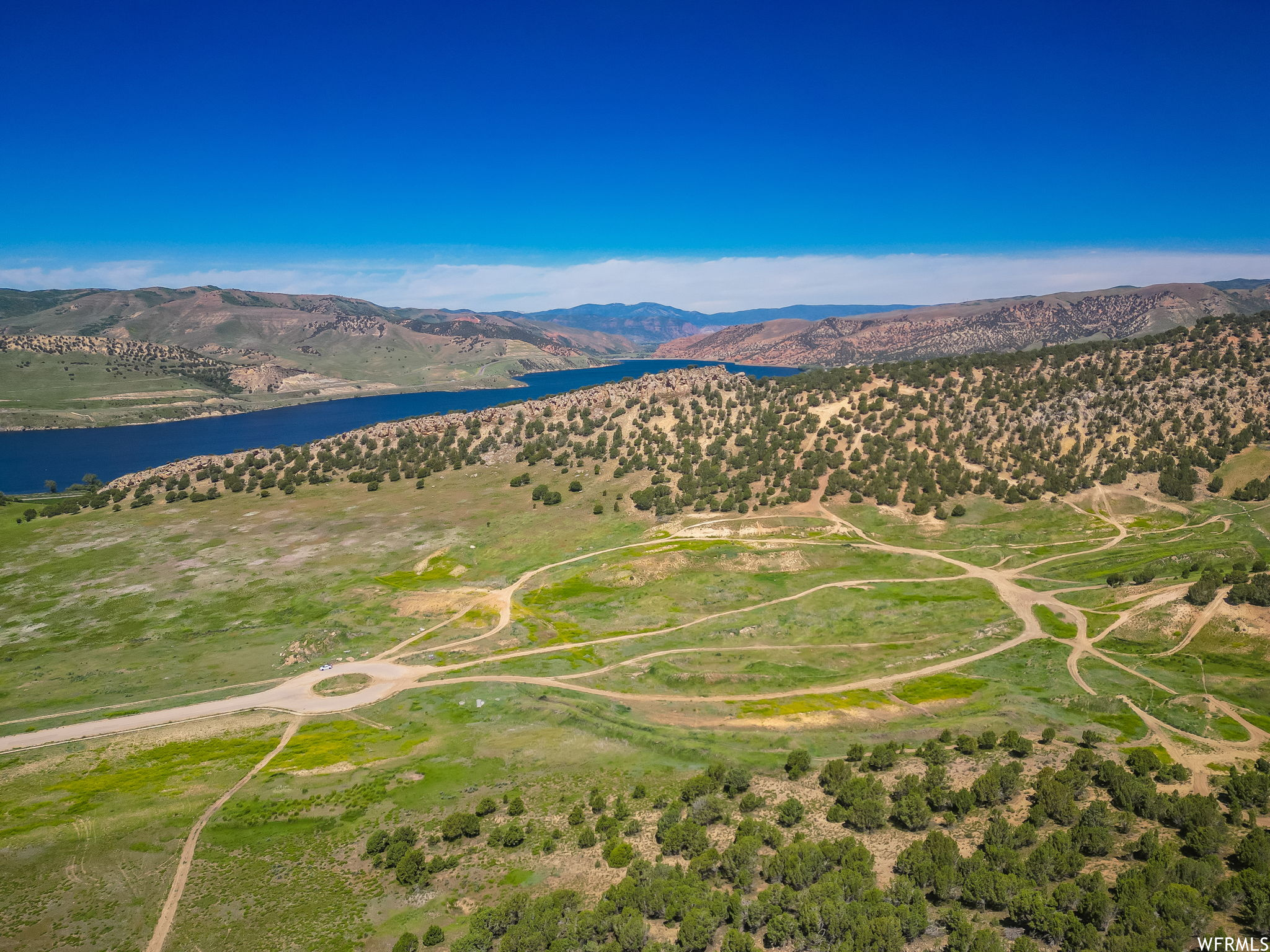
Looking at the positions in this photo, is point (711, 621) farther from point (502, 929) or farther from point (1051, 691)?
point (502, 929)

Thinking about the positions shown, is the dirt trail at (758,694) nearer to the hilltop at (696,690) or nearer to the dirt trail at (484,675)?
the dirt trail at (484,675)

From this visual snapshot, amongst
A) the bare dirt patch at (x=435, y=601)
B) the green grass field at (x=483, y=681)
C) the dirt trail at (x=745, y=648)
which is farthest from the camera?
the bare dirt patch at (x=435, y=601)

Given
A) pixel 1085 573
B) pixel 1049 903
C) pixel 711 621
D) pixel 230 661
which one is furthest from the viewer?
pixel 1085 573

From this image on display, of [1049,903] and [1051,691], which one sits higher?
[1049,903]

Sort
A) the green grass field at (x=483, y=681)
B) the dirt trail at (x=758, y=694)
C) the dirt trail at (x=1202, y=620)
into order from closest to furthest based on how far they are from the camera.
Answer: the green grass field at (x=483, y=681)
the dirt trail at (x=758, y=694)
the dirt trail at (x=1202, y=620)

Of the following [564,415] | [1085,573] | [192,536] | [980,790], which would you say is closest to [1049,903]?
[980,790]

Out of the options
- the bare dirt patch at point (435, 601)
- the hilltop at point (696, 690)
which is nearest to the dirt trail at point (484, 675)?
the hilltop at point (696, 690)

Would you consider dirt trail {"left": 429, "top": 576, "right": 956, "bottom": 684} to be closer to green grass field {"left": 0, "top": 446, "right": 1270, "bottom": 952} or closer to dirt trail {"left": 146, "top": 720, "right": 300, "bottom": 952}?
green grass field {"left": 0, "top": 446, "right": 1270, "bottom": 952}

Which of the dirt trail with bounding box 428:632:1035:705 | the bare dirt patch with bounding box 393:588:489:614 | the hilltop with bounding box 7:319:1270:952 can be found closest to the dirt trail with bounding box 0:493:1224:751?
the dirt trail with bounding box 428:632:1035:705

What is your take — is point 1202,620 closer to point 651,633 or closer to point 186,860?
point 651,633
